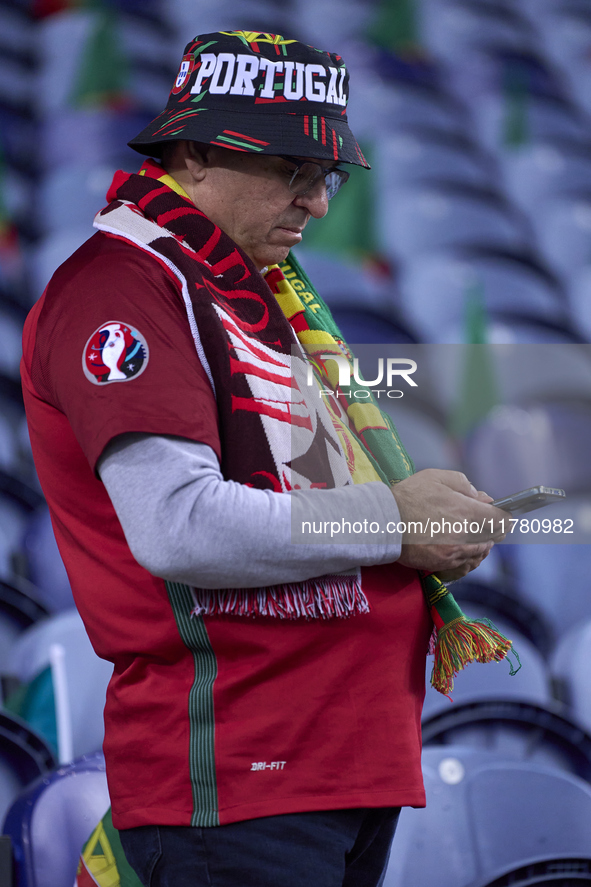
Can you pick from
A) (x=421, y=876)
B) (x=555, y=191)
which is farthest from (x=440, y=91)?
(x=421, y=876)

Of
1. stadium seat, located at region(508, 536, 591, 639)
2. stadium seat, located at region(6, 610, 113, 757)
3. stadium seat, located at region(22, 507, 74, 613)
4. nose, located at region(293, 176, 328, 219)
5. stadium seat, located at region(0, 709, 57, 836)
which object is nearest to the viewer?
nose, located at region(293, 176, 328, 219)

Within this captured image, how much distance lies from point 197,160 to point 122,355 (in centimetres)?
26

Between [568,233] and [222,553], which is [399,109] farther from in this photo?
[222,553]

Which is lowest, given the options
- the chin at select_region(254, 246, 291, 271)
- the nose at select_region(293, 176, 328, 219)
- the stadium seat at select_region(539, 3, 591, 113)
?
the chin at select_region(254, 246, 291, 271)

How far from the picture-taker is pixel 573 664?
172 centimetres

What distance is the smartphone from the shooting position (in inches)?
29.6

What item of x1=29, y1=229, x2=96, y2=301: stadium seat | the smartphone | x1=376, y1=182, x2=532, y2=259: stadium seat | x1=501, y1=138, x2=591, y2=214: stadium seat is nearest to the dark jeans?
the smartphone

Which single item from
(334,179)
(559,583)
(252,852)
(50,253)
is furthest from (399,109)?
(252,852)

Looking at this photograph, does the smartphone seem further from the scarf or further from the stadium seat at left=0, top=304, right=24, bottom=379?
the stadium seat at left=0, top=304, right=24, bottom=379

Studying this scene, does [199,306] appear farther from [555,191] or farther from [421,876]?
[555,191]

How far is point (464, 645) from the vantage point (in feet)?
2.65

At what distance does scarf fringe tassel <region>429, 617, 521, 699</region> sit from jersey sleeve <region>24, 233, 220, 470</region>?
301 millimetres

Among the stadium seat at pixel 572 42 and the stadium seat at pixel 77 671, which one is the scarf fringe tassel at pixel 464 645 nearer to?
the stadium seat at pixel 77 671

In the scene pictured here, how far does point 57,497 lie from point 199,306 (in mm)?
217
